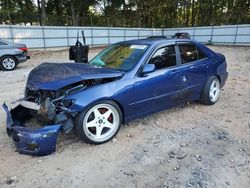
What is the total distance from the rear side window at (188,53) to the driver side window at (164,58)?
245 millimetres

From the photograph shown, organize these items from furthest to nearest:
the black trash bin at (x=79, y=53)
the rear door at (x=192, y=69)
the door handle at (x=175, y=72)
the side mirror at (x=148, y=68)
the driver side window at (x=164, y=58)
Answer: the black trash bin at (x=79, y=53) → the rear door at (x=192, y=69) → the door handle at (x=175, y=72) → the driver side window at (x=164, y=58) → the side mirror at (x=148, y=68)

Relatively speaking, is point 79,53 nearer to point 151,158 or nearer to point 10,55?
point 151,158

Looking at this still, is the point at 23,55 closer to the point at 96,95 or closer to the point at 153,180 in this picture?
the point at 96,95

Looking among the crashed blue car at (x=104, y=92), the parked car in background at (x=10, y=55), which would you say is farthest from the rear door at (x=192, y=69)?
the parked car in background at (x=10, y=55)

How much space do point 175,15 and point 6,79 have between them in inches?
1226

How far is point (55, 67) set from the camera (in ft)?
12.6

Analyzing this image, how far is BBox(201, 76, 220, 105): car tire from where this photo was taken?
197 inches

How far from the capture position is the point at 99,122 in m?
3.47

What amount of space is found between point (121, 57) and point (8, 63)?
25.7 ft

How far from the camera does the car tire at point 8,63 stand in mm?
10062

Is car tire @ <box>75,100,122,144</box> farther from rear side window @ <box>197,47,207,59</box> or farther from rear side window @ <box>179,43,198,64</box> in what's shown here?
rear side window @ <box>197,47,207,59</box>

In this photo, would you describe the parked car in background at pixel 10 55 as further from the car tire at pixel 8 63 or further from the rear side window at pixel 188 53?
the rear side window at pixel 188 53

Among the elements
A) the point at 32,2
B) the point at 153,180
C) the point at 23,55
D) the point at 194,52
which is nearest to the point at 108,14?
the point at 32,2

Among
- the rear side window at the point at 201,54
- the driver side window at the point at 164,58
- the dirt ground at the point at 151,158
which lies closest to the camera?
the dirt ground at the point at 151,158
